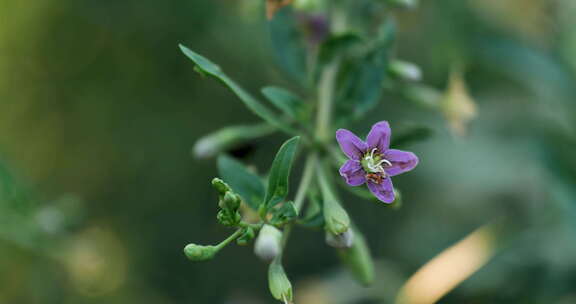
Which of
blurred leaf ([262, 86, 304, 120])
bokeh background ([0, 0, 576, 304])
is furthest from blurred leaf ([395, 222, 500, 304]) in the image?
blurred leaf ([262, 86, 304, 120])

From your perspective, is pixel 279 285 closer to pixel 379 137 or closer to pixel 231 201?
pixel 231 201

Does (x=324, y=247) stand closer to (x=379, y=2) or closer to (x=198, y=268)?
(x=198, y=268)

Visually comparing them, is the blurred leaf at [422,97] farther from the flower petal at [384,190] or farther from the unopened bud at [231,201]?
the unopened bud at [231,201]

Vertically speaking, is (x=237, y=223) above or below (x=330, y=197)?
below

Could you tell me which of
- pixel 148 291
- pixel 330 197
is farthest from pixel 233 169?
pixel 148 291

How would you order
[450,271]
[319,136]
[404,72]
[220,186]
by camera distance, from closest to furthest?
[220,186] → [319,136] → [404,72] → [450,271]

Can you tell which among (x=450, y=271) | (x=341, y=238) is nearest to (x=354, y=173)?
(x=341, y=238)

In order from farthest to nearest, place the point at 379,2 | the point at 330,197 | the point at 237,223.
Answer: the point at 379,2, the point at 330,197, the point at 237,223
